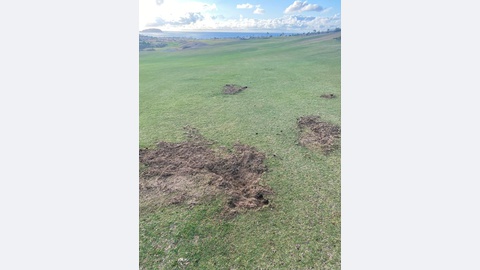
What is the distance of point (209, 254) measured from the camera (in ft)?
13.4

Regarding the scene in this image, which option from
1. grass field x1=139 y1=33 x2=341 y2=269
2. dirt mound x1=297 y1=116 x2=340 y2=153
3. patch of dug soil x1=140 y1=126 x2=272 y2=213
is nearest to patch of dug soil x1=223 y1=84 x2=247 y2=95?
grass field x1=139 y1=33 x2=341 y2=269

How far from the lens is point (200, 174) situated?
5887 mm

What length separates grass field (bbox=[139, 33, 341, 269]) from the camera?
4.08 metres

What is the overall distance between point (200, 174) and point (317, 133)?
136 inches

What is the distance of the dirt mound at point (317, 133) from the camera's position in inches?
272

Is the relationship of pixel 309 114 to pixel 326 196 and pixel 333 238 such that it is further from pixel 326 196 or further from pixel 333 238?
pixel 333 238

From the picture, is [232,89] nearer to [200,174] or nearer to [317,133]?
[317,133]

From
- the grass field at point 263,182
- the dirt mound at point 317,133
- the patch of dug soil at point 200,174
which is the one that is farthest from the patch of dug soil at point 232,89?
the patch of dug soil at point 200,174

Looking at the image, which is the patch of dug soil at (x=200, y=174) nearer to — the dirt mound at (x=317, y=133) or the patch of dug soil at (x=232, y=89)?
the dirt mound at (x=317, y=133)

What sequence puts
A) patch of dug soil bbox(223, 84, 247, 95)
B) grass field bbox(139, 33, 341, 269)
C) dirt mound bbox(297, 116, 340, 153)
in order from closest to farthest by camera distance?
grass field bbox(139, 33, 341, 269)
dirt mound bbox(297, 116, 340, 153)
patch of dug soil bbox(223, 84, 247, 95)

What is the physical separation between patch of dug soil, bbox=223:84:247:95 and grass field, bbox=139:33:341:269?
269 mm

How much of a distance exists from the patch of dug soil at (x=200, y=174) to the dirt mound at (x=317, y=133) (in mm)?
1469

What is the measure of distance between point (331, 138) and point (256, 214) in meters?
3.46

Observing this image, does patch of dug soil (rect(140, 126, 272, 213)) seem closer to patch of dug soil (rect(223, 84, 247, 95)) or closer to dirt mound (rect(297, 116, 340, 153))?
dirt mound (rect(297, 116, 340, 153))
